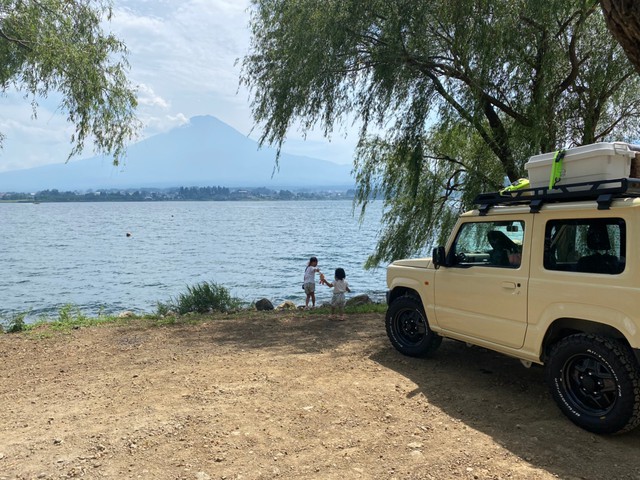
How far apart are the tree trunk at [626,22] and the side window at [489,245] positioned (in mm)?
2020

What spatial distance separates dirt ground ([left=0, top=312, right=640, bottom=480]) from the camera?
3748mm

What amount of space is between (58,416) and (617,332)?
499 cm

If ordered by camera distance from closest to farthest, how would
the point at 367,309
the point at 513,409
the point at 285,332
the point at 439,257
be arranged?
the point at 513,409 → the point at 439,257 → the point at 285,332 → the point at 367,309

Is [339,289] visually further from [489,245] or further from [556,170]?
[556,170]

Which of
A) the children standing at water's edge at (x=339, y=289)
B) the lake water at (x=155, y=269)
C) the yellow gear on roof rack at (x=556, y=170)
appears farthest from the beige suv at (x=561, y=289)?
the lake water at (x=155, y=269)

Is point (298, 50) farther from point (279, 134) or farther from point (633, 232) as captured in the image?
point (633, 232)

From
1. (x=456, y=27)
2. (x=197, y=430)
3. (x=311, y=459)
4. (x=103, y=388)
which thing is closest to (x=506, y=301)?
(x=311, y=459)

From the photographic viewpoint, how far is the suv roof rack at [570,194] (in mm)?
4074

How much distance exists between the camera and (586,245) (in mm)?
4359

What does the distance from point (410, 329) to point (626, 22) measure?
409 cm

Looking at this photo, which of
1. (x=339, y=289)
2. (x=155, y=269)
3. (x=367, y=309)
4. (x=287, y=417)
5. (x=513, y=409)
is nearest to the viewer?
(x=287, y=417)

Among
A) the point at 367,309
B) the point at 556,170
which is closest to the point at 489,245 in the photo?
the point at 556,170

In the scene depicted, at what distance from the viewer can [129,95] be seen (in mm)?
8969

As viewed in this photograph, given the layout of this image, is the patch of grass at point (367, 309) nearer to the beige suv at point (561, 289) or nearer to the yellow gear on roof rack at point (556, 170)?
the beige suv at point (561, 289)
